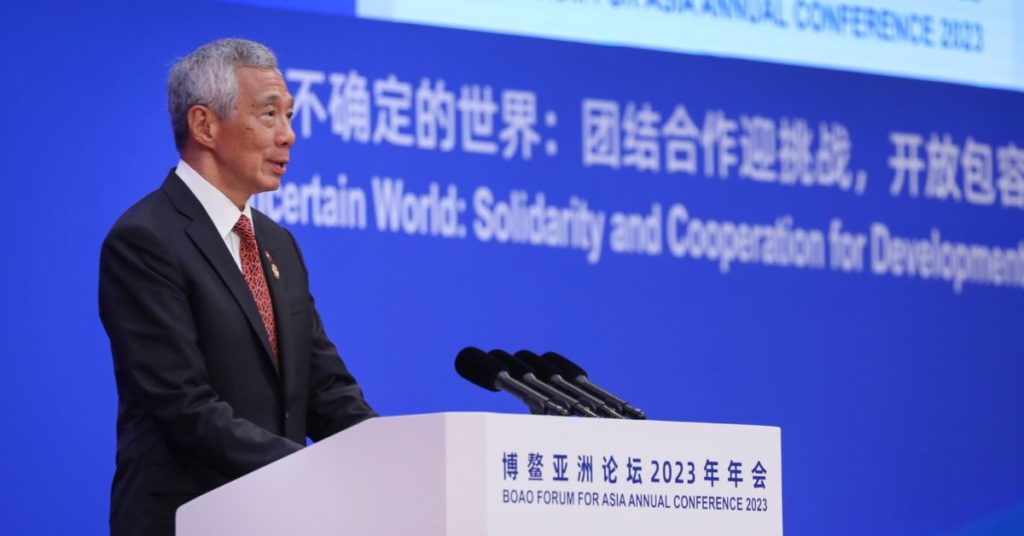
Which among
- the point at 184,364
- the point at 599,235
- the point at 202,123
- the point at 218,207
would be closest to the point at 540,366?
the point at 184,364

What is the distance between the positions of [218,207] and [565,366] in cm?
83

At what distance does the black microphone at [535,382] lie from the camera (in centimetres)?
270

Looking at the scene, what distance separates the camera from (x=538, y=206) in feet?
16.2

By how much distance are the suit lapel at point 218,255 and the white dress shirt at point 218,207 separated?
28 mm

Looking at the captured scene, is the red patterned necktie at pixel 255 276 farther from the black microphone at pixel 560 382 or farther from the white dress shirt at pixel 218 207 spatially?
the black microphone at pixel 560 382

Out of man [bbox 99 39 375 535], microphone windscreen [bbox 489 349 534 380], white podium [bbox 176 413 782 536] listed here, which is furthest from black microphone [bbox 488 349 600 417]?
man [bbox 99 39 375 535]

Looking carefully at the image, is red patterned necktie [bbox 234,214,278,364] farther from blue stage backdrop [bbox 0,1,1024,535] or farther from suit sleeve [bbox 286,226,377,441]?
blue stage backdrop [bbox 0,1,1024,535]

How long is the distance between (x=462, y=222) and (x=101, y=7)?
1152 mm

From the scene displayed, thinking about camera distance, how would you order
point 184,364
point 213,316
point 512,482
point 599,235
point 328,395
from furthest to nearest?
point 599,235 → point 328,395 → point 213,316 → point 184,364 → point 512,482

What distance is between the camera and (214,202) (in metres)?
3.29

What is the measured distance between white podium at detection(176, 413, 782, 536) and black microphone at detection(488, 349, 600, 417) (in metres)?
0.16

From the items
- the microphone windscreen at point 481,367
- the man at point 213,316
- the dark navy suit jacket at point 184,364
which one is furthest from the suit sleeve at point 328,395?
the microphone windscreen at point 481,367

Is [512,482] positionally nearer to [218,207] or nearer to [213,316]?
[213,316]

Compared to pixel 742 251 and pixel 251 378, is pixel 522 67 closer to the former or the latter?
pixel 742 251
